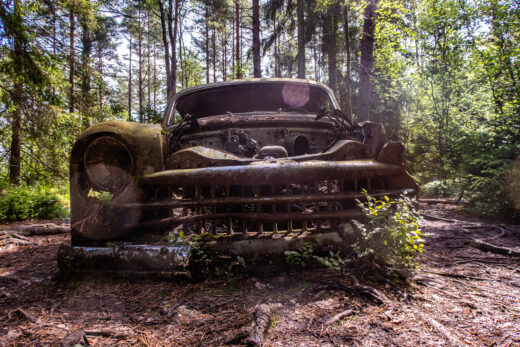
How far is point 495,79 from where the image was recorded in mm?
5980

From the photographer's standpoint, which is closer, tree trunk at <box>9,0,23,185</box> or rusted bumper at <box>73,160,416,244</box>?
rusted bumper at <box>73,160,416,244</box>

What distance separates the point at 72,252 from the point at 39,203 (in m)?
6.08

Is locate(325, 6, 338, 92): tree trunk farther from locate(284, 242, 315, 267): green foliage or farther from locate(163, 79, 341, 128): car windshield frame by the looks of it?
locate(284, 242, 315, 267): green foliage

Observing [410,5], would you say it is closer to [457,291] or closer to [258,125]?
[258,125]

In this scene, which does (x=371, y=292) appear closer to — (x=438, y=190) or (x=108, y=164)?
(x=108, y=164)

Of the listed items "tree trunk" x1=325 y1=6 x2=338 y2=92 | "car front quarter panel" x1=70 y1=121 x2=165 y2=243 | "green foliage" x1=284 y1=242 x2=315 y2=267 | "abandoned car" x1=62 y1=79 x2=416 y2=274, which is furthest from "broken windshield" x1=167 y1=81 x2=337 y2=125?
"tree trunk" x1=325 y1=6 x2=338 y2=92

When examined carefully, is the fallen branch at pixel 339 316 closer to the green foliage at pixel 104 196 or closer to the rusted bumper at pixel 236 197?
the rusted bumper at pixel 236 197

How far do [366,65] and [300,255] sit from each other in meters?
8.02

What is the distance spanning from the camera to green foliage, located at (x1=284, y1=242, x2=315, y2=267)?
1670mm

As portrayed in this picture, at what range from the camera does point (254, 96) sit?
3.43m

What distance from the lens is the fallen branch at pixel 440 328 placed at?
3.32 ft

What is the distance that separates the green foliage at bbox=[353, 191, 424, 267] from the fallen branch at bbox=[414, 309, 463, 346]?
0.41 meters

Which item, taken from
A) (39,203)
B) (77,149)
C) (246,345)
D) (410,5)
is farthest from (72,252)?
(410,5)

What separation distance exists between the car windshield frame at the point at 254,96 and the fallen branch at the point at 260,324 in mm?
2646
